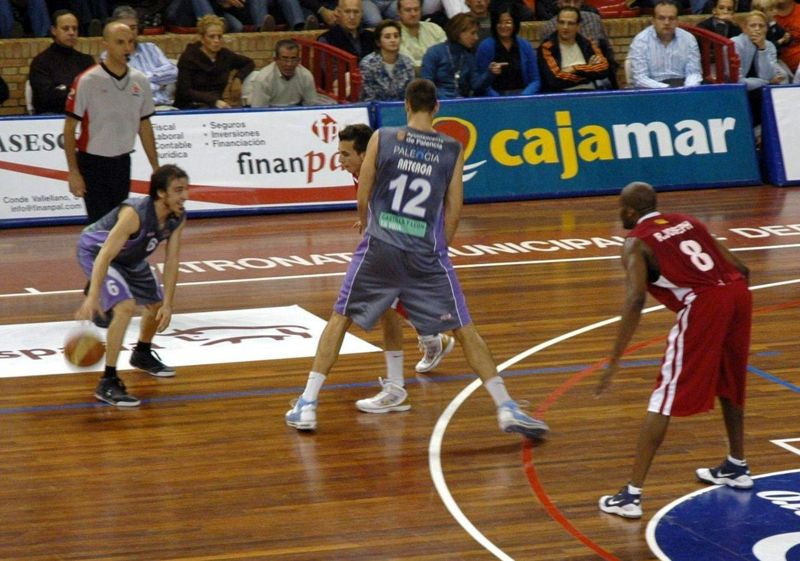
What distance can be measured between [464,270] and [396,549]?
6.71 meters

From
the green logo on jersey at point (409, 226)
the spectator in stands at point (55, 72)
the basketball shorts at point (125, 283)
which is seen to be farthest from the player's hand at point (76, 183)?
the spectator in stands at point (55, 72)

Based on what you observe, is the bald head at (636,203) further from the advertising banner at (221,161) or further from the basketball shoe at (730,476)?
the advertising banner at (221,161)

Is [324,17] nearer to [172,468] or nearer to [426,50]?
[426,50]

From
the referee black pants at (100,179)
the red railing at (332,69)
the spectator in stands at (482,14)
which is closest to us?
the referee black pants at (100,179)

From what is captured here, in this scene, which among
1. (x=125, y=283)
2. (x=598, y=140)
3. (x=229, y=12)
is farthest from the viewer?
(x=229, y=12)

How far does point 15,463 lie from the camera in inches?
304

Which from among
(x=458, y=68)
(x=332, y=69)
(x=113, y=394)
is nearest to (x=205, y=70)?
(x=332, y=69)

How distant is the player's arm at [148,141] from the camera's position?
10898 millimetres

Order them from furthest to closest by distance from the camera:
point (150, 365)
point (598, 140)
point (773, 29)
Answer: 1. point (773, 29)
2. point (598, 140)
3. point (150, 365)

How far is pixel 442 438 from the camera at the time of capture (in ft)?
26.6

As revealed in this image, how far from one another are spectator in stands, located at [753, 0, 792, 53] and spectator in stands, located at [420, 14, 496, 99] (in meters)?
4.48

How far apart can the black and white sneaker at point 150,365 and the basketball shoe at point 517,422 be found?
2.66 metres

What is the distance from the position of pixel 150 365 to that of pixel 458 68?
28.2 feet

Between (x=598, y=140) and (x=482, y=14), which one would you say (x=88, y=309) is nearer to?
(x=598, y=140)
